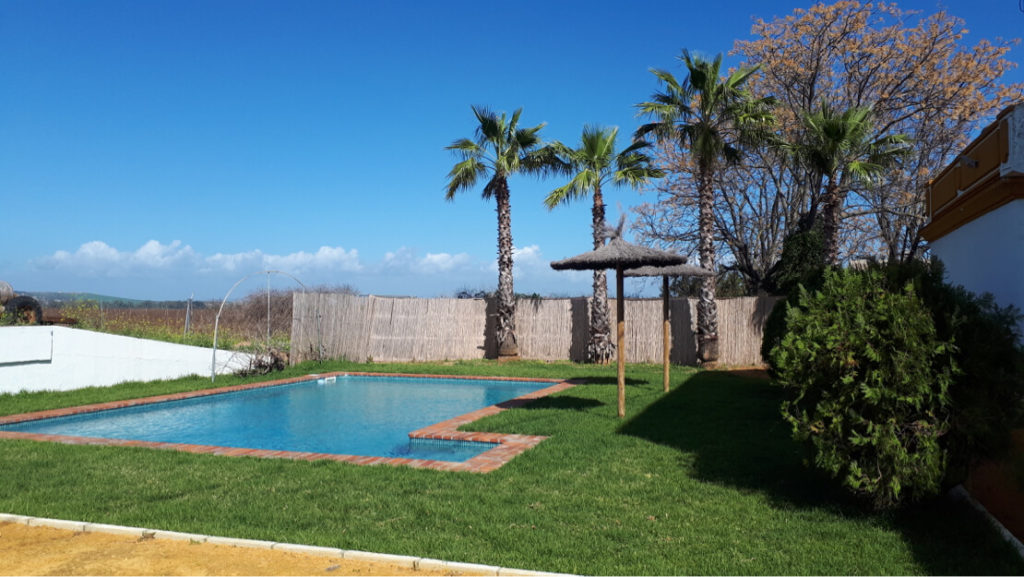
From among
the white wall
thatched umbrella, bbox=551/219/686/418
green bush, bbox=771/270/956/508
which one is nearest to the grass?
green bush, bbox=771/270/956/508

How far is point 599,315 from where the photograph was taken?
1897 centimetres

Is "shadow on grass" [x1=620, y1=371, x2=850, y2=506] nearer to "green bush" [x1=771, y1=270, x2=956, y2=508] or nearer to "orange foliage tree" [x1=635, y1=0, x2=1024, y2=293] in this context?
"green bush" [x1=771, y1=270, x2=956, y2=508]

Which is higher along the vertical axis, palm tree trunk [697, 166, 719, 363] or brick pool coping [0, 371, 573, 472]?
palm tree trunk [697, 166, 719, 363]

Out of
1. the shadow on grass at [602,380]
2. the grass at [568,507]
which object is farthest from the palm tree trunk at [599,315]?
the grass at [568,507]

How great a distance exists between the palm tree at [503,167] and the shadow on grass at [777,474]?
894 centimetres

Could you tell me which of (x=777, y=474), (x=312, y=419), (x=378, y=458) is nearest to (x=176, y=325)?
(x=312, y=419)

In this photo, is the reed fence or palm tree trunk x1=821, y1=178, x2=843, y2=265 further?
the reed fence

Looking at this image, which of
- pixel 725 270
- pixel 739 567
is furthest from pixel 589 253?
pixel 725 270

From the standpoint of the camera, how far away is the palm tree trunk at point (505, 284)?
20.0 metres

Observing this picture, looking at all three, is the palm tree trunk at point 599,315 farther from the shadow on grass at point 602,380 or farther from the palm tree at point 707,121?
the shadow on grass at point 602,380

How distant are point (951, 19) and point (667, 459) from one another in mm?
21331

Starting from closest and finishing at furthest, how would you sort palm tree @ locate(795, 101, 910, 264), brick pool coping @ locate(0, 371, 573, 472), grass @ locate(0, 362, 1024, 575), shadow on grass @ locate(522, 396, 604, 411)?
grass @ locate(0, 362, 1024, 575) < brick pool coping @ locate(0, 371, 573, 472) < shadow on grass @ locate(522, 396, 604, 411) < palm tree @ locate(795, 101, 910, 264)

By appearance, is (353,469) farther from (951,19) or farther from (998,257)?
(951,19)

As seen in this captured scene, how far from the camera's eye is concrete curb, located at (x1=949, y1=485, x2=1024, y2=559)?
165 inches
